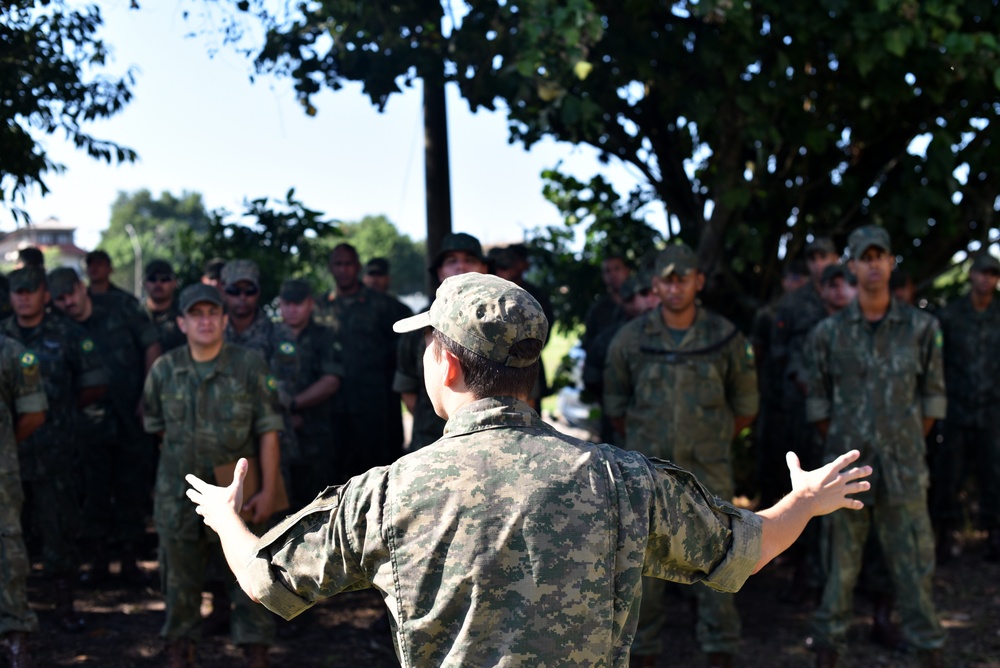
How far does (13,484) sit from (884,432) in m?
4.03

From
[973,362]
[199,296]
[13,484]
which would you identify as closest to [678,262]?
[199,296]

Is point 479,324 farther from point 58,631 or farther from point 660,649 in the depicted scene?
point 58,631

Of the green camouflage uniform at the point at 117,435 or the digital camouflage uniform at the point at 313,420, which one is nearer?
the digital camouflage uniform at the point at 313,420

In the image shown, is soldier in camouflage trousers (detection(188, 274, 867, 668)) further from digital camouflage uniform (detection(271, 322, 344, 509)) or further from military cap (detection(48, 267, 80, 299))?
military cap (detection(48, 267, 80, 299))

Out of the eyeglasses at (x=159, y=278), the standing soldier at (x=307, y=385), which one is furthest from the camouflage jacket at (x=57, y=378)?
the eyeglasses at (x=159, y=278)

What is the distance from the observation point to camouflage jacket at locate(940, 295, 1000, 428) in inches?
293

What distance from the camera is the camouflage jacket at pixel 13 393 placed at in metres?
4.82

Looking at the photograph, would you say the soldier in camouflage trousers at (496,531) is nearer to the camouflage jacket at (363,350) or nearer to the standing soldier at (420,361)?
the standing soldier at (420,361)

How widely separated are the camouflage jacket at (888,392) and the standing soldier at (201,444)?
8.92 feet

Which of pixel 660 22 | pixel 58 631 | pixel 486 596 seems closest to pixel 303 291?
pixel 58 631

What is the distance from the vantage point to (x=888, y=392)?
16.9ft

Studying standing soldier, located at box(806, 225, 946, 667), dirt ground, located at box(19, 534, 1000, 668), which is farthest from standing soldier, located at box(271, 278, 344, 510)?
standing soldier, located at box(806, 225, 946, 667)

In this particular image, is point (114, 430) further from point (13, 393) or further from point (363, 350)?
point (13, 393)

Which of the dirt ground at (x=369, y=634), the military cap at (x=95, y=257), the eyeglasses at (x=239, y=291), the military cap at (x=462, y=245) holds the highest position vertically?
the military cap at (x=95, y=257)
